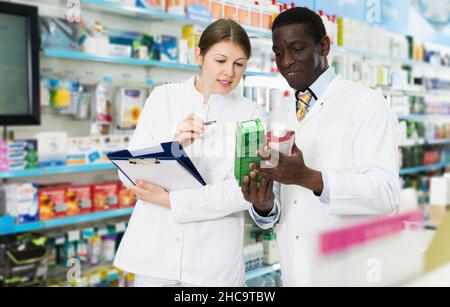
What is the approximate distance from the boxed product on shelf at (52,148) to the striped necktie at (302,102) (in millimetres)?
1986

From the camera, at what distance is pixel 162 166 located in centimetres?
131

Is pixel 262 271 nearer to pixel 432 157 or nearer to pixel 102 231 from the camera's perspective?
pixel 102 231

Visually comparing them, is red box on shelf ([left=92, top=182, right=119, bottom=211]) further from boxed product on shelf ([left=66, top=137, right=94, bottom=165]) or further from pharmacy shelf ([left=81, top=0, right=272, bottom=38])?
pharmacy shelf ([left=81, top=0, right=272, bottom=38])

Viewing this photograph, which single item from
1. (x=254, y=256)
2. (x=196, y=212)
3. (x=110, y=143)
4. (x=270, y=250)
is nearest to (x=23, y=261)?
(x=110, y=143)

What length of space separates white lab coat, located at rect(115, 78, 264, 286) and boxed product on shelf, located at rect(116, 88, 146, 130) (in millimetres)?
1313

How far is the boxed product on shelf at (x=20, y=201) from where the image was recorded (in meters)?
2.76

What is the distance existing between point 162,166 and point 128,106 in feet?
5.62

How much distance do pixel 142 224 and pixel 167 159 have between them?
0.35m

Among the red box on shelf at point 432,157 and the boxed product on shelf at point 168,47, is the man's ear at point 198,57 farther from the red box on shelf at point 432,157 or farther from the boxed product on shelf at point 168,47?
the red box on shelf at point 432,157

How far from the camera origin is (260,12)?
4.38 ft

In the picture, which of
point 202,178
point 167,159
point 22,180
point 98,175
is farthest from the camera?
point 98,175

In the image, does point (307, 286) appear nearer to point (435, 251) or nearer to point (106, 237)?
point (435, 251)

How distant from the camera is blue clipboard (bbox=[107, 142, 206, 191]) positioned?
1248 mm
